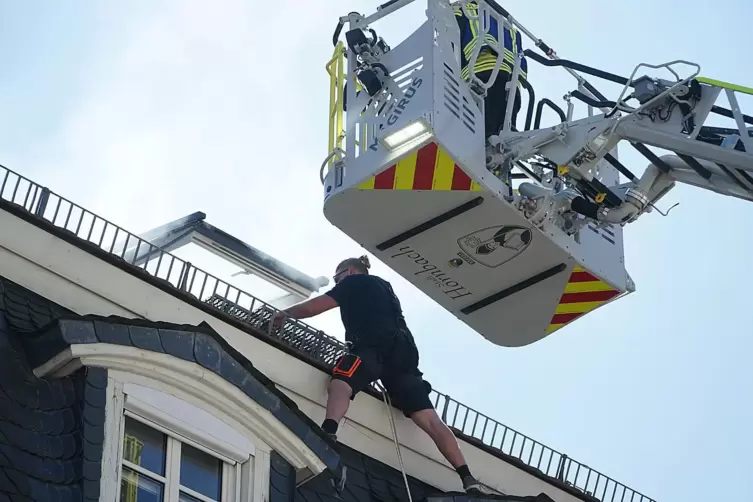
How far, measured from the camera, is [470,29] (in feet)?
43.0

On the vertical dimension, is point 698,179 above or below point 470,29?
below

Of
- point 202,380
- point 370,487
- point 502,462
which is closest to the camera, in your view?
point 202,380

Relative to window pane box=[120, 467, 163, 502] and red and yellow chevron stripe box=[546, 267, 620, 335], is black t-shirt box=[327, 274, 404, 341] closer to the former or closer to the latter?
red and yellow chevron stripe box=[546, 267, 620, 335]

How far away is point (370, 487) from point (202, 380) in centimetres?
185

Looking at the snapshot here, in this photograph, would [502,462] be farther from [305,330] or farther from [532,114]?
[532,114]

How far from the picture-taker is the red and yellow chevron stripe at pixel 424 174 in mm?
11695

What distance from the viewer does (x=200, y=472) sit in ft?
30.9

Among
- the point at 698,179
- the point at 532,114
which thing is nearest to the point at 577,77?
the point at 532,114

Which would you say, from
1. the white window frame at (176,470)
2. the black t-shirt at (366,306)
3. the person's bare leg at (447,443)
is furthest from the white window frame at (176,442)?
the black t-shirt at (366,306)

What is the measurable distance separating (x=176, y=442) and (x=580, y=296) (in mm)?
5017

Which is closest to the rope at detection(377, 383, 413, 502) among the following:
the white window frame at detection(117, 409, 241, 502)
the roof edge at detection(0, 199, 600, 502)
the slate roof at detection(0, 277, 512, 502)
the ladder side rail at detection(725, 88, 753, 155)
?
the roof edge at detection(0, 199, 600, 502)

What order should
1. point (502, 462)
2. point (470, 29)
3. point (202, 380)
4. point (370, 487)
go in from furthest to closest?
point (470, 29) → point (502, 462) → point (370, 487) → point (202, 380)

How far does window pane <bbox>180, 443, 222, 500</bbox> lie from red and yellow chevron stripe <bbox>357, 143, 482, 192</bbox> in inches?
119

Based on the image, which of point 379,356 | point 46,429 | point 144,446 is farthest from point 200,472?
point 379,356
